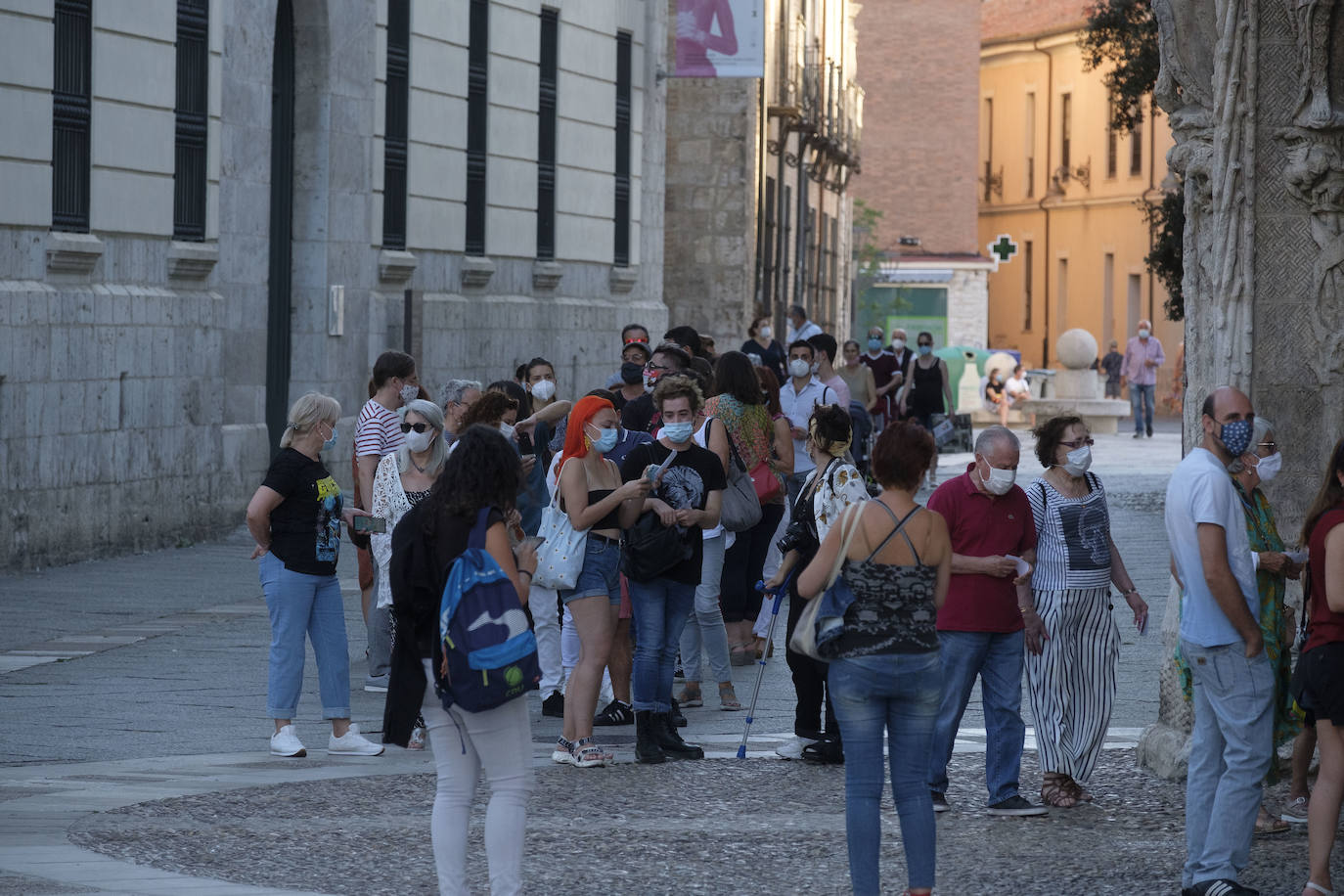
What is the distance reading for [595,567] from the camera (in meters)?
9.88

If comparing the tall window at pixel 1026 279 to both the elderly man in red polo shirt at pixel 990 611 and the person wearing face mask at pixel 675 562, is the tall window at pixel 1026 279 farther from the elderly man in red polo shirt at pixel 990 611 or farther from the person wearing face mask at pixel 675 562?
the elderly man in red polo shirt at pixel 990 611

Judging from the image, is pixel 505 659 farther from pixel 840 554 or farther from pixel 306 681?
pixel 306 681

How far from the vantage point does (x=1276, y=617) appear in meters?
7.98

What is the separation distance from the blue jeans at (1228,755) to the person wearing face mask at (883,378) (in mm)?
16596

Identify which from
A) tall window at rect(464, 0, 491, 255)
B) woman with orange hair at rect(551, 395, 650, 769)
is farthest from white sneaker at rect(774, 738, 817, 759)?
tall window at rect(464, 0, 491, 255)

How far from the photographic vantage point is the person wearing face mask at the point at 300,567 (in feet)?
32.2

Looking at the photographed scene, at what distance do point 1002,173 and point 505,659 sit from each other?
68.2 meters

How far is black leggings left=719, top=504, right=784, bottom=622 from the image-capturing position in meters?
12.4

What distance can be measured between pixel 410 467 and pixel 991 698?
10.5 feet

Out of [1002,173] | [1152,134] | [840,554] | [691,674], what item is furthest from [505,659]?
[1002,173]

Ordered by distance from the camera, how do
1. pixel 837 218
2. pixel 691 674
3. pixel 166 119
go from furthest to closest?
pixel 837 218, pixel 166 119, pixel 691 674

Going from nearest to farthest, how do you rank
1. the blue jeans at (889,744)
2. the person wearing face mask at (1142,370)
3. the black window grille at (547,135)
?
1. the blue jeans at (889,744)
2. the black window grille at (547,135)
3. the person wearing face mask at (1142,370)

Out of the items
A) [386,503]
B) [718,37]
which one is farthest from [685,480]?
[718,37]

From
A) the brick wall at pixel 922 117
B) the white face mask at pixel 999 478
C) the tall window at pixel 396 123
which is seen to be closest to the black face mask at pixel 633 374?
the white face mask at pixel 999 478
